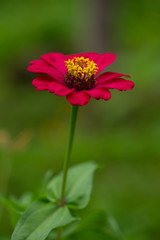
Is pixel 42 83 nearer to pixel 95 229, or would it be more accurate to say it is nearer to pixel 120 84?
pixel 120 84

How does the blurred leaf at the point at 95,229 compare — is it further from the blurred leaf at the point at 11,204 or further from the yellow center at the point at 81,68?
the yellow center at the point at 81,68

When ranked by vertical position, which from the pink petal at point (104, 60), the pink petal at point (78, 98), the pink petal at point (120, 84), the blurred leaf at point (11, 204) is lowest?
the blurred leaf at point (11, 204)

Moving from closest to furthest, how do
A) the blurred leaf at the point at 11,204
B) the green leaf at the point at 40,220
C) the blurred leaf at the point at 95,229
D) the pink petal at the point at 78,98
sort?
the pink petal at the point at 78,98, the green leaf at the point at 40,220, the blurred leaf at the point at 11,204, the blurred leaf at the point at 95,229

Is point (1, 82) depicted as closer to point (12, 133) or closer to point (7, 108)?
point (7, 108)

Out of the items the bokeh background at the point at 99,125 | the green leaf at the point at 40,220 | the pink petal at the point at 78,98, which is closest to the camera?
the pink petal at the point at 78,98

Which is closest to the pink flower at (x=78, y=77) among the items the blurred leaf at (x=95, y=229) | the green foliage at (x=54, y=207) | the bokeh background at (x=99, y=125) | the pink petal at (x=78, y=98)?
the pink petal at (x=78, y=98)

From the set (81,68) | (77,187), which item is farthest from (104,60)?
(77,187)

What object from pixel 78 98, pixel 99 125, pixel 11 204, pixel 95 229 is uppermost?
pixel 78 98
